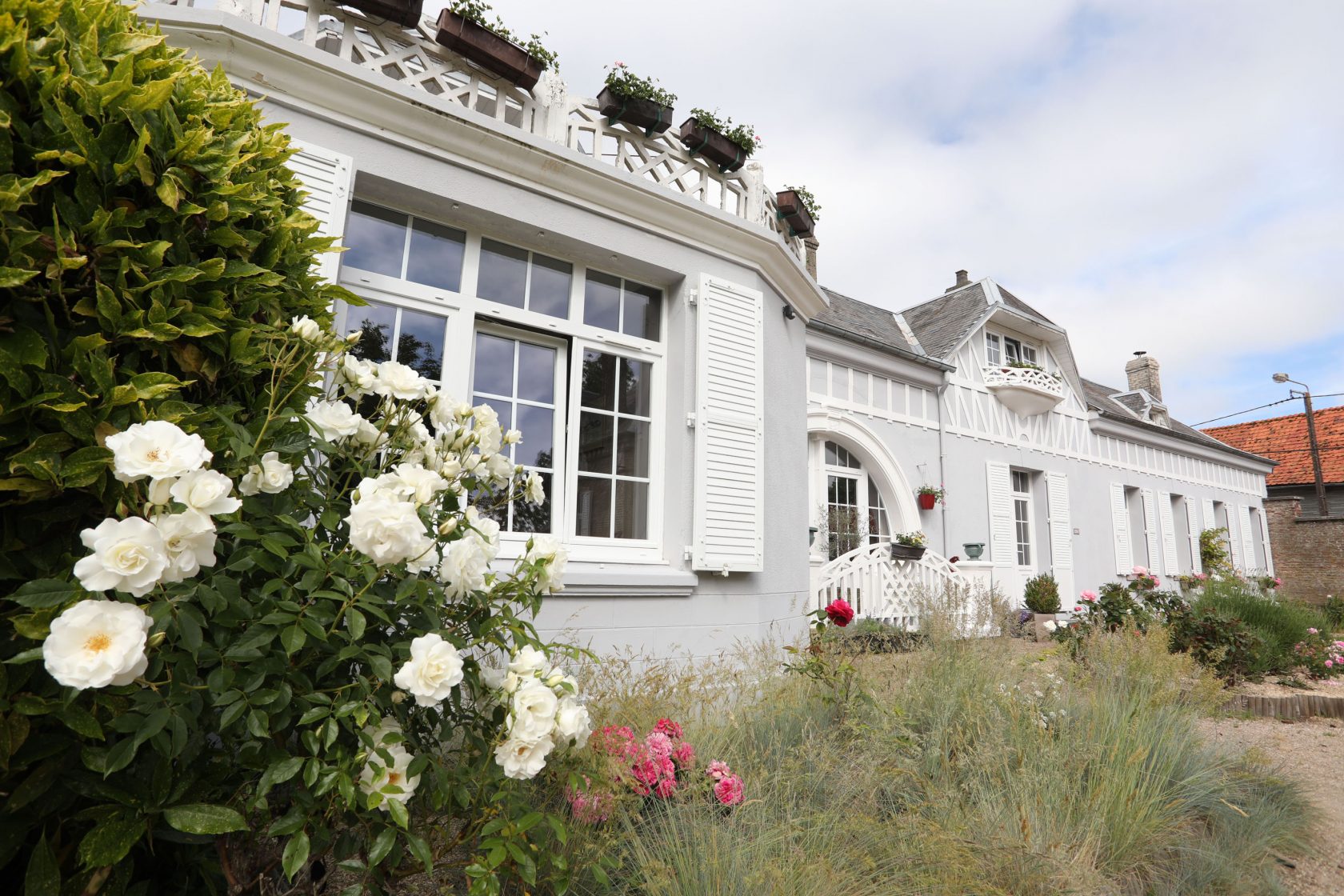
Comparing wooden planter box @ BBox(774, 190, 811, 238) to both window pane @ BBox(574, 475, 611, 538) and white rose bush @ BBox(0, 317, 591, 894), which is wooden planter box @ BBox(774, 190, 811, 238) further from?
white rose bush @ BBox(0, 317, 591, 894)

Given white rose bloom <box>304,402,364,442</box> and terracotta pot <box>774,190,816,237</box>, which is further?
terracotta pot <box>774,190,816,237</box>

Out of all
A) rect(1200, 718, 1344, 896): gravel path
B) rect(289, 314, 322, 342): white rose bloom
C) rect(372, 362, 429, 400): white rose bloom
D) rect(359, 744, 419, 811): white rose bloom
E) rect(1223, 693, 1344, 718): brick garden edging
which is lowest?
rect(1200, 718, 1344, 896): gravel path

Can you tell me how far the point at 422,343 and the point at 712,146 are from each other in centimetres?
256

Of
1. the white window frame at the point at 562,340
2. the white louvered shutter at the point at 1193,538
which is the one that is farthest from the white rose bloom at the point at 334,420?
the white louvered shutter at the point at 1193,538

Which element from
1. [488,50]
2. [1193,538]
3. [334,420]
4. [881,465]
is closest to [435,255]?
[488,50]

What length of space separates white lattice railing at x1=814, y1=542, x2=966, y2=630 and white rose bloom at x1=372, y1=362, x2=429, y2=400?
247 inches

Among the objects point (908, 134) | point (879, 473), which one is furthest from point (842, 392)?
point (908, 134)

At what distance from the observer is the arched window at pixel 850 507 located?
9.14 meters

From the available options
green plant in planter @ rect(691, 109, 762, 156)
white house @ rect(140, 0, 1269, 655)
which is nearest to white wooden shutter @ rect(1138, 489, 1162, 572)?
white house @ rect(140, 0, 1269, 655)

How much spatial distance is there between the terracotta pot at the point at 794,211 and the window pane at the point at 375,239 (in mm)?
3161

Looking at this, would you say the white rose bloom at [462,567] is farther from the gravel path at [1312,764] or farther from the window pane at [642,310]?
the gravel path at [1312,764]

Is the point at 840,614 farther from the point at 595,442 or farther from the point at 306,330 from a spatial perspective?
the point at 306,330

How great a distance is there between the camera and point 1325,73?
19.5ft

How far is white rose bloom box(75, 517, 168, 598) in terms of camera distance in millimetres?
1028
